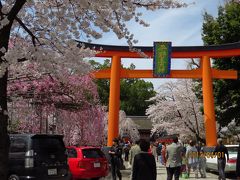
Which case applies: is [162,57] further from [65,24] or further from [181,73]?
[65,24]

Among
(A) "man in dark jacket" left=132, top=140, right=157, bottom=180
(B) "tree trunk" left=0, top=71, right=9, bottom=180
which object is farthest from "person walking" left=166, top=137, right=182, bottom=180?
(B) "tree trunk" left=0, top=71, right=9, bottom=180

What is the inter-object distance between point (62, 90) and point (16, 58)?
464 inches

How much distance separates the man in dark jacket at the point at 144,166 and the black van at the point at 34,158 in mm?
4154

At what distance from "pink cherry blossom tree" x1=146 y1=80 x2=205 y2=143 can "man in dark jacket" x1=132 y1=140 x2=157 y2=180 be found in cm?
3253

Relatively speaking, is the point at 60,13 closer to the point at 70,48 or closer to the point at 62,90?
the point at 70,48

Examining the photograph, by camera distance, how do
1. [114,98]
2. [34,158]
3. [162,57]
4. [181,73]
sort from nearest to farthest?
1. [34,158]
2. [162,57]
3. [181,73]
4. [114,98]

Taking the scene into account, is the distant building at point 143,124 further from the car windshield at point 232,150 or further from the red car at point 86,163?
the red car at point 86,163

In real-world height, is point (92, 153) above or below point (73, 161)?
above

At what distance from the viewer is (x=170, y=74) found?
2769 centimetres

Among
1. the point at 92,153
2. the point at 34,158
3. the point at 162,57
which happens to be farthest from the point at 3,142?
the point at 162,57

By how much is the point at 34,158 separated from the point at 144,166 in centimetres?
437

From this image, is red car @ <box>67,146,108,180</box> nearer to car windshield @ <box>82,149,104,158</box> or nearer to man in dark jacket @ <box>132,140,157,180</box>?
car windshield @ <box>82,149,104,158</box>

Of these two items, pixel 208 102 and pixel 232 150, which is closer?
pixel 232 150

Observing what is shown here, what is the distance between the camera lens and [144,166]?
7.90 m
